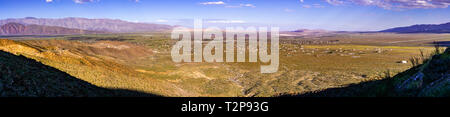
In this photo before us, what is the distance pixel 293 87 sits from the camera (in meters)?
27.6

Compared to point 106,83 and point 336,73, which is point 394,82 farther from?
point 336,73

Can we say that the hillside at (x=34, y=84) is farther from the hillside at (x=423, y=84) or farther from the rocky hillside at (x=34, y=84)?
the hillside at (x=423, y=84)

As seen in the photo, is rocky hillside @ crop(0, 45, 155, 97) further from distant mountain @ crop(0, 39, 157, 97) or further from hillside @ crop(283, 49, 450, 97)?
hillside @ crop(283, 49, 450, 97)

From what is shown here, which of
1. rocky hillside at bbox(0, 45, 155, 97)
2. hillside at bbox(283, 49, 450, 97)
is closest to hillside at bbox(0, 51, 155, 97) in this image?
rocky hillside at bbox(0, 45, 155, 97)

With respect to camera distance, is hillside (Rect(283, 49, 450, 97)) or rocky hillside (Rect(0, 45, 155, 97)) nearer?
hillside (Rect(283, 49, 450, 97))

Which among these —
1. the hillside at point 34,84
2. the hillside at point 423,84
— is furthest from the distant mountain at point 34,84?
the hillside at point 423,84

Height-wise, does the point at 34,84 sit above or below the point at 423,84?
below

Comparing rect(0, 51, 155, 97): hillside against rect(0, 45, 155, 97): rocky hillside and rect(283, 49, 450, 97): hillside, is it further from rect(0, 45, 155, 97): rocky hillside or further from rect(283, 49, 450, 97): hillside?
rect(283, 49, 450, 97): hillside

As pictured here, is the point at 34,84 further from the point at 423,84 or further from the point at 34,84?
the point at 423,84

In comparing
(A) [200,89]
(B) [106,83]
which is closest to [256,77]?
(A) [200,89]

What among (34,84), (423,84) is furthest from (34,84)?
(423,84)
